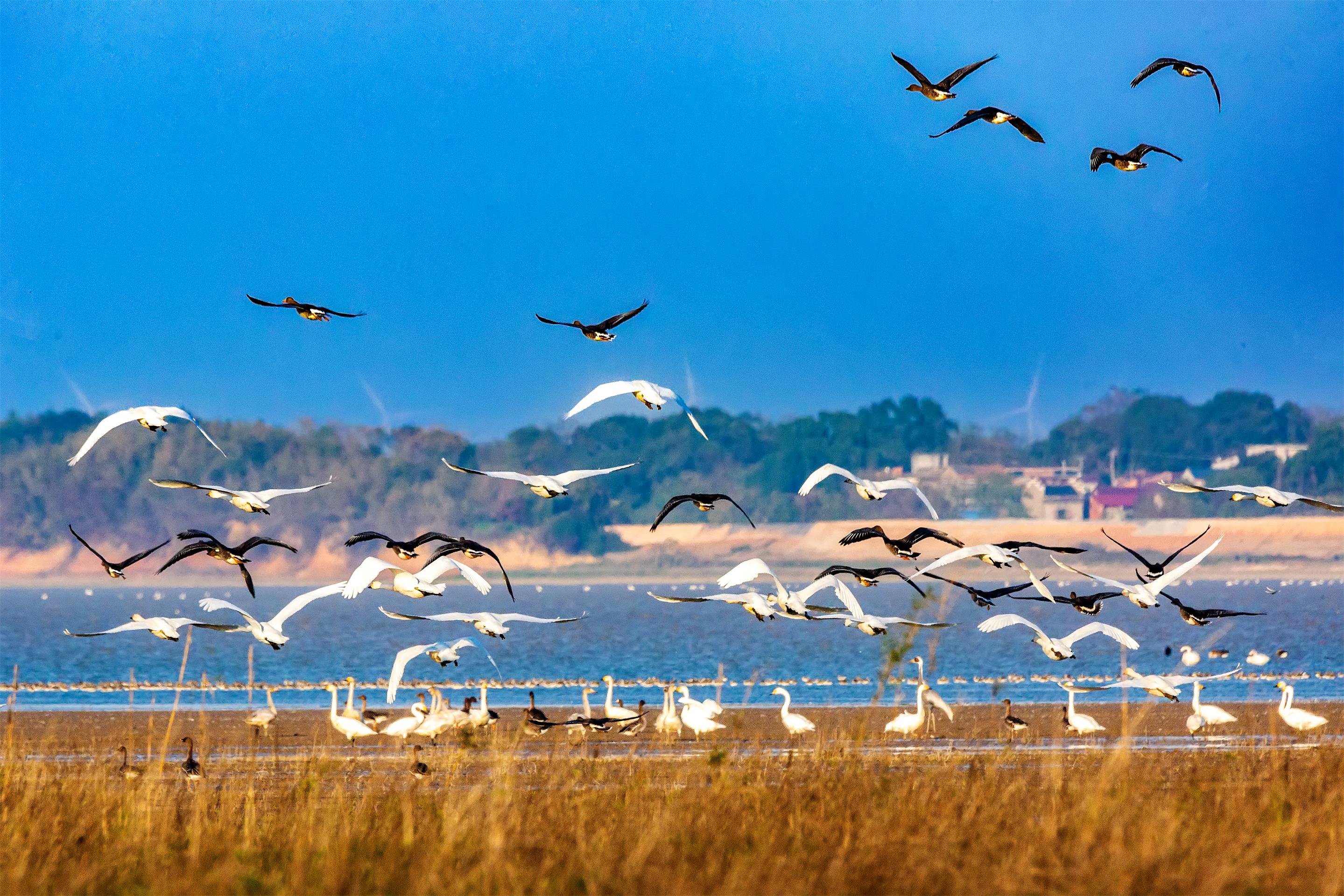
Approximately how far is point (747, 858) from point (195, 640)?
82465mm

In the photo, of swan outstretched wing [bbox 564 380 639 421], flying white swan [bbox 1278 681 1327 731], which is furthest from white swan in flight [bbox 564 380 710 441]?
flying white swan [bbox 1278 681 1327 731]

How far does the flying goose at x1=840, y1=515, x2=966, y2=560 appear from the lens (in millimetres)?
15672

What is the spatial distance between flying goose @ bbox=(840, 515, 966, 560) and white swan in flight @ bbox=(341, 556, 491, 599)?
3.92 metres

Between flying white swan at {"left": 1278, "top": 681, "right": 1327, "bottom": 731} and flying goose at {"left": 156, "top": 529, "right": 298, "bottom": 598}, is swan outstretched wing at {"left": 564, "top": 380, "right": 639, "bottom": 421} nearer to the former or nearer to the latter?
flying goose at {"left": 156, "top": 529, "right": 298, "bottom": 598}

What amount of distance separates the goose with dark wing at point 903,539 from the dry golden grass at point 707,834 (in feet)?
7.66

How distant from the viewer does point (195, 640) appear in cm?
8694

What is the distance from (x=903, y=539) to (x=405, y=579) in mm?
5330

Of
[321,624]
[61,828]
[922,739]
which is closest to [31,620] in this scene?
[321,624]

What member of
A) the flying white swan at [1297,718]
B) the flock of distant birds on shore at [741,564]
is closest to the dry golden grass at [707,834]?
the flock of distant birds on shore at [741,564]

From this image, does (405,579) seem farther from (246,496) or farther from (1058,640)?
(1058,640)

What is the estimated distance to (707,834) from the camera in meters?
10.7

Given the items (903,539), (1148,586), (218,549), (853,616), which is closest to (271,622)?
(218,549)

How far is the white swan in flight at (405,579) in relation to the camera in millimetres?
15867

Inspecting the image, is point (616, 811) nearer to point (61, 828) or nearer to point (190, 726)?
point (61, 828)
